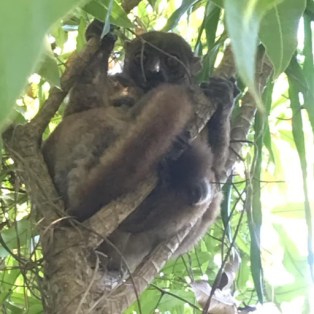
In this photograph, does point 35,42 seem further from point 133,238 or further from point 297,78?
point 133,238

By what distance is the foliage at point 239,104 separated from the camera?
0.21 meters

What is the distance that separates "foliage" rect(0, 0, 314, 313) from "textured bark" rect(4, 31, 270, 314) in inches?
1.9

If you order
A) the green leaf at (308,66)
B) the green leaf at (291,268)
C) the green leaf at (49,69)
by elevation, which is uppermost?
the green leaf at (308,66)

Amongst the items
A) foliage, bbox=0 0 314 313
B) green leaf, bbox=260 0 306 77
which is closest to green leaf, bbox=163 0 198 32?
foliage, bbox=0 0 314 313

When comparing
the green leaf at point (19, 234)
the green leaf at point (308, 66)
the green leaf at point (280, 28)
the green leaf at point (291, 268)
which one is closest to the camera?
the green leaf at point (280, 28)

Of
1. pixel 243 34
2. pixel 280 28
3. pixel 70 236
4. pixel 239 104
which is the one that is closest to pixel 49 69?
pixel 70 236

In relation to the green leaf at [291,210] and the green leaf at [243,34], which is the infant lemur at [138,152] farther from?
the green leaf at [243,34]

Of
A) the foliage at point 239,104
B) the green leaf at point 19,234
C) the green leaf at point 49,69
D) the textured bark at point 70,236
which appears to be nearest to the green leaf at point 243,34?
the foliage at point 239,104

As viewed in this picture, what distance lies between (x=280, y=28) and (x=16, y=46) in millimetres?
233

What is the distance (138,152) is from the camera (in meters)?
1.09

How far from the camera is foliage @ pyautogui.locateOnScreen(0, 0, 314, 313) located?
212mm

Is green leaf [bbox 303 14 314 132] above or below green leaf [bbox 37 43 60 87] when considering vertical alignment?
above

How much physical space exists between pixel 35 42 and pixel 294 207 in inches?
54.2

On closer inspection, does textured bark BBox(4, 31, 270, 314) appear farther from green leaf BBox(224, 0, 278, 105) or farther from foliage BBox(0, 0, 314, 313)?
green leaf BBox(224, 0, 278, 105)
